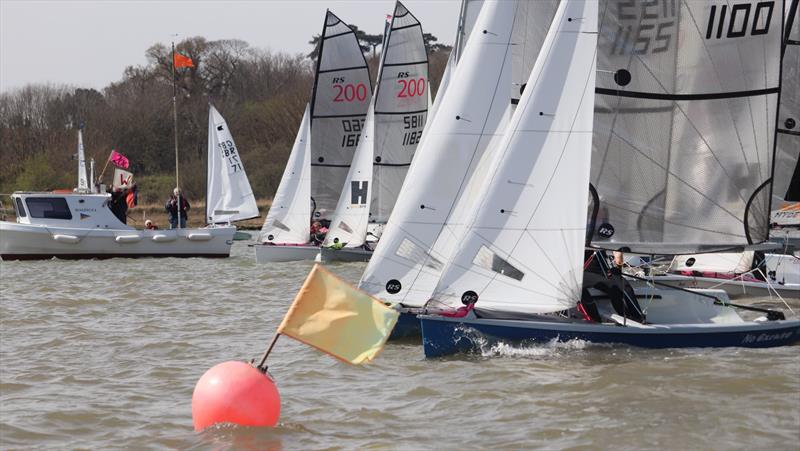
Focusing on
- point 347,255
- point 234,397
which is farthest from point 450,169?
point 347,255

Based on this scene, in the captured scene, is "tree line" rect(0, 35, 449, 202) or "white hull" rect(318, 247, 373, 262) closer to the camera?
"white hull" rect(318, 247, 373, 262)

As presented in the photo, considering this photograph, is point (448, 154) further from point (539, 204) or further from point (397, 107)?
point (397, 107)

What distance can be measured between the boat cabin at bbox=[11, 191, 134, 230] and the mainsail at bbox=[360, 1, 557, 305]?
16411mm

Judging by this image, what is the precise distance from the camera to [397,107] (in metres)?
26.8

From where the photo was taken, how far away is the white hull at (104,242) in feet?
91.2

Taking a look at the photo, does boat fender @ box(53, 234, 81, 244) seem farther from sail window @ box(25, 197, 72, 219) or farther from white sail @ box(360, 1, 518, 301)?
white sail @ box(360, 1, 518, 301)

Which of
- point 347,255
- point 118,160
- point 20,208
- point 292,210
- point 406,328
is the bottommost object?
point 347,255

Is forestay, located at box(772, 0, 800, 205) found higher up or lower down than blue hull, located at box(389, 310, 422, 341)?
higher up

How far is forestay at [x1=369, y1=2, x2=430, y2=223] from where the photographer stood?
26750 mm

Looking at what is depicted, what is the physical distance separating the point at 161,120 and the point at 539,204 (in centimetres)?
5389

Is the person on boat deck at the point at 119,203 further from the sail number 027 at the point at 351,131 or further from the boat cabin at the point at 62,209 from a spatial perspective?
the sail number 027 at the point at 351,131

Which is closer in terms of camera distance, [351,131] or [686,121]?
[686,121]

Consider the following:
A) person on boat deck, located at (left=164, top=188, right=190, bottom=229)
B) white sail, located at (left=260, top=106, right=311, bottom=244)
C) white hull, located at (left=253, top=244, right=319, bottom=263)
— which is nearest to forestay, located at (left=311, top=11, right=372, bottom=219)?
white sail, located at (left=260, top=106, right=311, bottom=244)

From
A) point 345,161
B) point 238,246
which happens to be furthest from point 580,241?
point 238,246
